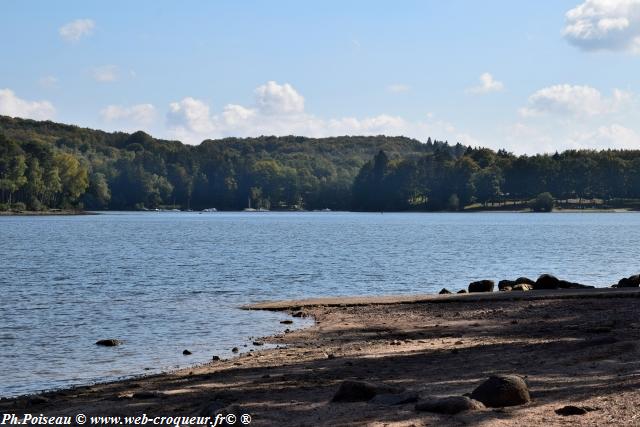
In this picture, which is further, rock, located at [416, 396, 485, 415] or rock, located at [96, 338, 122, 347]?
rock, located at [96, 338, 122, 347]

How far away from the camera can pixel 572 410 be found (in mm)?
14008

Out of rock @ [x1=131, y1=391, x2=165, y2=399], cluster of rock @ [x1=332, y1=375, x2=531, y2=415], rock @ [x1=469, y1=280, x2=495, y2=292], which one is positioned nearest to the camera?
cluster of rock @ [x1=332, y1=375, x2=531, y2=415]

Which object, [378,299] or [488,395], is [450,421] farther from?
[378,299]

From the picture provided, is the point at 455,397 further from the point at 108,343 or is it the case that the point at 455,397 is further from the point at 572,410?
the point at 108,343

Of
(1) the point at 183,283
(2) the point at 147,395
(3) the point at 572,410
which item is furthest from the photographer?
(1) the point at 183,283

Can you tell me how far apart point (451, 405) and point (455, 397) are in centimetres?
26

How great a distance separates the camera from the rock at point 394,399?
15164mm

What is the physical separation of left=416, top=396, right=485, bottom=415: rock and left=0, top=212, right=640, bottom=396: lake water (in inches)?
402

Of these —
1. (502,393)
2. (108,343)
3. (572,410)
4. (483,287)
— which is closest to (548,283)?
(483,287)

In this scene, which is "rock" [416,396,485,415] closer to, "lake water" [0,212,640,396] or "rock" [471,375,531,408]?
"rock" [471,375,531,408]

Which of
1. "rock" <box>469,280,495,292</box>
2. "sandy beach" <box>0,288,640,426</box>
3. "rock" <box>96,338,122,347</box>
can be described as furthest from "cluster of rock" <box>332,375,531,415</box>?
"rock" <box>469,280,495,292</box>

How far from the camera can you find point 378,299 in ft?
125

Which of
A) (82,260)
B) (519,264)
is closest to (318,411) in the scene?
(519,264)

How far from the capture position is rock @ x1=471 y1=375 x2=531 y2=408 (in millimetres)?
14445
